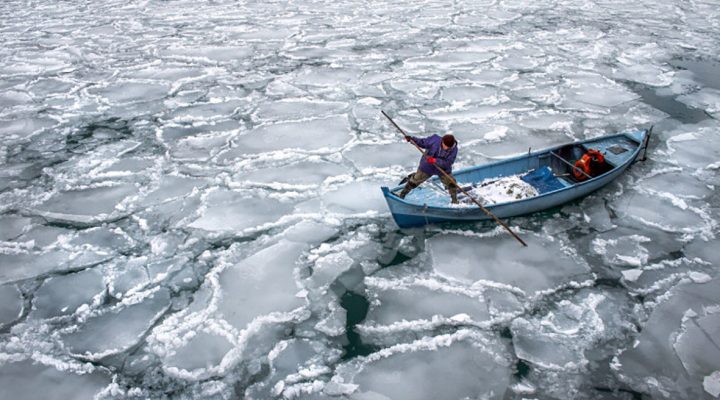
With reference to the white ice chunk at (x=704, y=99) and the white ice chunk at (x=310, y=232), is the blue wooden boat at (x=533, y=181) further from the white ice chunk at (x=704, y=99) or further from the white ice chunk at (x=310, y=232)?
the white ice chunk at (x=704, y=99)

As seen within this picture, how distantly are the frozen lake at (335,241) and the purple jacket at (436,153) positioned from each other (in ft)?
1.57

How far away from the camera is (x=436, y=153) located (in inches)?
118

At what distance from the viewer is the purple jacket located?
9.75 feet

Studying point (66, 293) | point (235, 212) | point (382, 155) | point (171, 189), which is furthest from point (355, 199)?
point (66, 293)

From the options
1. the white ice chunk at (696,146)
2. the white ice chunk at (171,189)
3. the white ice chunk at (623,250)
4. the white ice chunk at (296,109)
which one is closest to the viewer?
the white ice chunk at (623,250)

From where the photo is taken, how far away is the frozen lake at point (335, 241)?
232cm

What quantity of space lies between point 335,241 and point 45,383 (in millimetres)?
1782

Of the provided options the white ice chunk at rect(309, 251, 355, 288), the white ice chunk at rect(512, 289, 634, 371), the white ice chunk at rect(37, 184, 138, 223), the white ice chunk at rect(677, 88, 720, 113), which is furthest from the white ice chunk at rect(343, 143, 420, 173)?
the white ice chunk at rect(677, 88, 720, 113)

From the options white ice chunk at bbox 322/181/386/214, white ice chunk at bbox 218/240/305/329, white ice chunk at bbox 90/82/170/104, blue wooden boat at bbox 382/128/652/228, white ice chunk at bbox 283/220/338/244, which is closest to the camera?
white ice chunk at bbox 218/240/305/329

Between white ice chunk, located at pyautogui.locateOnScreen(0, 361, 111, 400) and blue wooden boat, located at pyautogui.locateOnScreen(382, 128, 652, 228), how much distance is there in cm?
194

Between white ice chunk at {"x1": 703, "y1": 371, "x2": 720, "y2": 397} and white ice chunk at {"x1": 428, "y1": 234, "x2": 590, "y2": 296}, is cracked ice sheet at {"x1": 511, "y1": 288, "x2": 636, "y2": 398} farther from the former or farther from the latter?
white ice chunk at {"x1": 703, "y1": 371, "x2": 720, "y2": 397}

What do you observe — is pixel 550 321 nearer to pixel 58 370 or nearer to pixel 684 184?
pixel 684 184

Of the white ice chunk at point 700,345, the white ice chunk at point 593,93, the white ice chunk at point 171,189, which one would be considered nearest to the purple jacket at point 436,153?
the white ice chunk at point 700,345

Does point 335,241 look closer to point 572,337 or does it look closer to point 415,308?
point 415,308
